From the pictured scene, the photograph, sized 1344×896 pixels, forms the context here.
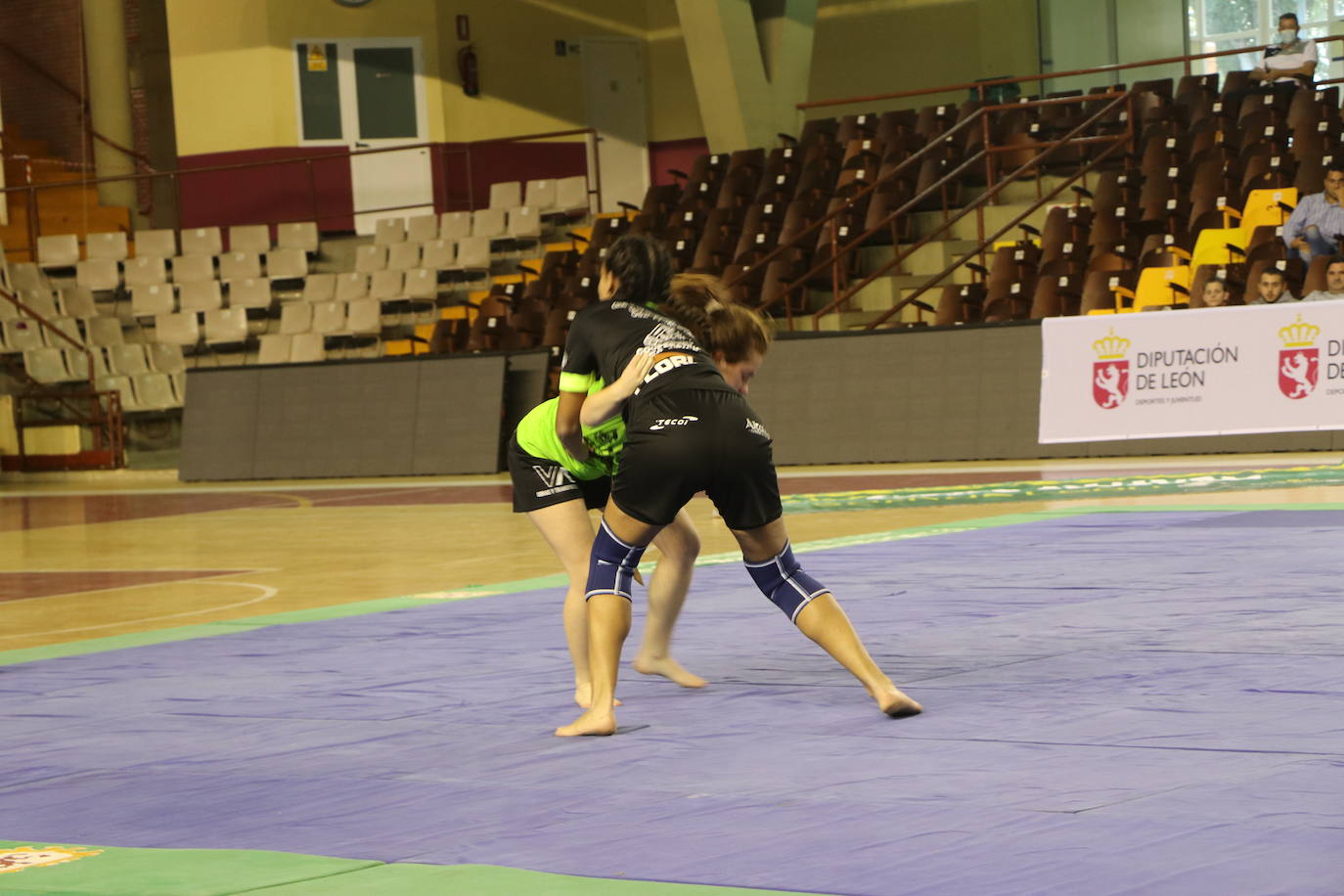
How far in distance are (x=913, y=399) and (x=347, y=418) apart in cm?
769

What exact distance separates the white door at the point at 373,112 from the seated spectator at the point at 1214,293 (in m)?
16.9

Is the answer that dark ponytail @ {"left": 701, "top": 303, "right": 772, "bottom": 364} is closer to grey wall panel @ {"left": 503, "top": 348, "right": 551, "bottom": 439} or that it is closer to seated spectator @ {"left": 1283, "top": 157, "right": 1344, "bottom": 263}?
seated spectator @ {"left": 1283, "top": 157, "right": 1344, "bottom": 263}

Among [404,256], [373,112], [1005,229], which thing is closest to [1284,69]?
[1005,229]

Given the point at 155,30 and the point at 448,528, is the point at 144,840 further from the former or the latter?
the point at 155,30

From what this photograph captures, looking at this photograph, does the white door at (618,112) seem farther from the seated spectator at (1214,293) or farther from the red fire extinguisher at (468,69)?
the seated spectator at (1214,293)

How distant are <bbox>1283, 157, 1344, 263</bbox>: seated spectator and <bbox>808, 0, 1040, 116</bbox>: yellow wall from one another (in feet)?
45.3

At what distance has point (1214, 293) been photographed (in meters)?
16.0

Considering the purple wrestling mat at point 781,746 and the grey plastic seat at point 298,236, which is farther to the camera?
the grey plastic seat at point 298,236

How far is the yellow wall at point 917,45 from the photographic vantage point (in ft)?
99.5

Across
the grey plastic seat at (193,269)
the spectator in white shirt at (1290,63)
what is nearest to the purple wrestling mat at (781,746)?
the spectator in white shirt at (1290,63)

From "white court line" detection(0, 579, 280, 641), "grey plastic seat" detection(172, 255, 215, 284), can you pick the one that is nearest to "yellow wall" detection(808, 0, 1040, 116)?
"grey plastic seat" detection(172, 255, 215, 284)

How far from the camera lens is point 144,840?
4523mm

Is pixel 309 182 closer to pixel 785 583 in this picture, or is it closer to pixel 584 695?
pixel 584 695

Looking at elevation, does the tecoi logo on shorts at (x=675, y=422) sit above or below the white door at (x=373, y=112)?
below
